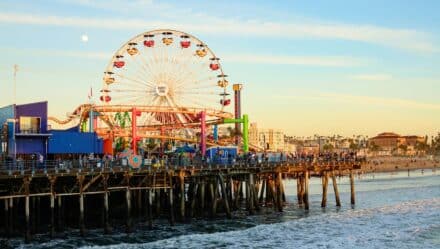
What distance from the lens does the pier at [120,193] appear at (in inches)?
1515

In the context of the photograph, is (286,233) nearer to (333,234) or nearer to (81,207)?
(333,234)

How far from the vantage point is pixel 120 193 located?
53.5m

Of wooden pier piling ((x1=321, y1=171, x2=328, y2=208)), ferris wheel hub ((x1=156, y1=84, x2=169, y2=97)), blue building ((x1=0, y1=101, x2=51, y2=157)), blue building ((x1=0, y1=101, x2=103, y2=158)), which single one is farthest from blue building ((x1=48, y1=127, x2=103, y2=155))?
ferris wheel hub ((x1=156, y1=84, x2=169, y2=97))

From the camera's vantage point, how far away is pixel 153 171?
43344 millimetres

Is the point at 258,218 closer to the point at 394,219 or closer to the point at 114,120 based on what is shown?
the point at 394,219

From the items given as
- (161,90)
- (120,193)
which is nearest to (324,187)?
(120,193)

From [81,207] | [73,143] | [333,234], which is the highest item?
[73,143]

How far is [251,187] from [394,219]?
11460 millimetres

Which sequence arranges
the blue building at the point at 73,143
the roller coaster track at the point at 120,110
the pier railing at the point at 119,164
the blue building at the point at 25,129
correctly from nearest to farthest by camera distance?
the pier railing at the point at 119,164 < the blue building at the point at 25,129 < the blue building at the point at 73,143 < the roller coaster track at the point at 120,110

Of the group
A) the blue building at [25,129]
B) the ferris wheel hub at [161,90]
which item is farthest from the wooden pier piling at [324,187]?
the blue building at [25,129]

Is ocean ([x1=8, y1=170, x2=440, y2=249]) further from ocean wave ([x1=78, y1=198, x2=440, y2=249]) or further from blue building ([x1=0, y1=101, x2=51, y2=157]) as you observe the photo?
blue building ([x1=0, y1=101, x2=51, y2=157])

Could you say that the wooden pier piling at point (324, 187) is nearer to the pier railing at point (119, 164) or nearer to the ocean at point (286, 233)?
the pier railing at point (119, 164)

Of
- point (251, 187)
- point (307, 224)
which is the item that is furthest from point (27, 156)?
point (307, 224)

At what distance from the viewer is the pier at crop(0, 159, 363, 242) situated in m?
38.5
